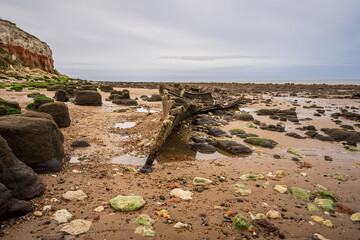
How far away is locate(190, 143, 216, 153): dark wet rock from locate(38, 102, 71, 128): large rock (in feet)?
18.9

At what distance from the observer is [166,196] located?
4.01 metres

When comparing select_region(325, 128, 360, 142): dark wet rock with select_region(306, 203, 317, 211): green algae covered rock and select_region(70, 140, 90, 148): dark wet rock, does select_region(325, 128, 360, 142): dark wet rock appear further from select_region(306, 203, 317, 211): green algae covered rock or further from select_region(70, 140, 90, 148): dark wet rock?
select_region(70, 140, 90, 148): dark wet rock

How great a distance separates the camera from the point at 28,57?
56.0 m

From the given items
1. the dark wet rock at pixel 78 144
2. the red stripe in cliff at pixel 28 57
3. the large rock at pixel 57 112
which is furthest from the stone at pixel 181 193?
the red stripe in cliff at pixel 28 57

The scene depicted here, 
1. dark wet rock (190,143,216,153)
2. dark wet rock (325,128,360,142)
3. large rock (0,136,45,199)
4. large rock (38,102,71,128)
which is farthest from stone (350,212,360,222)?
large rock (38,102,71,128)

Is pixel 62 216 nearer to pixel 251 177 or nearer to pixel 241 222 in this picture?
pixel 241 222

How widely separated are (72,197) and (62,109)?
6327mm

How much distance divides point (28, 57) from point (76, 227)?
69.3 metres

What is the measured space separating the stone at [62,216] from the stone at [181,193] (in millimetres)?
1823

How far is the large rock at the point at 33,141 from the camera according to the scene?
4.16 meters

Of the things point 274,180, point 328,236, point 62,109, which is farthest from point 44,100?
point 328,236

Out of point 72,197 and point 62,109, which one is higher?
point 62,109

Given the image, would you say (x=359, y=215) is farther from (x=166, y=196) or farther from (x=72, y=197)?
(x=72, y=197)

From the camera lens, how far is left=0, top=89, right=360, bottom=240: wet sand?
120 inches
